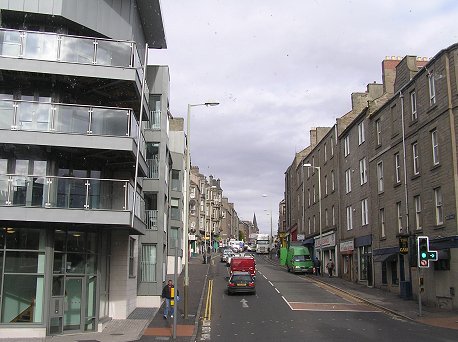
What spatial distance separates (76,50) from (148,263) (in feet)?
42.8

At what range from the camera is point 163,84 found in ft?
94.1

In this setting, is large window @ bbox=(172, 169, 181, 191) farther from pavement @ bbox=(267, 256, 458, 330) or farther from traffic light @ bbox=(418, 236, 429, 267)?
traffic light @ bbox=(418, 236, 429, 267)

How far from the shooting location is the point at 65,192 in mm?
19094

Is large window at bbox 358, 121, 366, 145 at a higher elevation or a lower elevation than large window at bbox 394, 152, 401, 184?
higher

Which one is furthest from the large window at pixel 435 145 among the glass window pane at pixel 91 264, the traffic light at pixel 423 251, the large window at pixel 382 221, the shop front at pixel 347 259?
the glass window pane at pixel 91 264

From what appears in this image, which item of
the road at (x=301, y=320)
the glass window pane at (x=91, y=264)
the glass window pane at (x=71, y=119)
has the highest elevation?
the glass window pane at (x=71, y=119)

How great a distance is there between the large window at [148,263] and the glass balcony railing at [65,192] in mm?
8173

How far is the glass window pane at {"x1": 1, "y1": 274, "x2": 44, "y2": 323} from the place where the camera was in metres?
18.4

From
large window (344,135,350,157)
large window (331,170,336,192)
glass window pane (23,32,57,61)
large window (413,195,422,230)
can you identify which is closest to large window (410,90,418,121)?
large window (413,195,422,230)

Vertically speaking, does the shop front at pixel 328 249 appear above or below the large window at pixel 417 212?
below

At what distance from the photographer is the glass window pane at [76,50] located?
775 inches

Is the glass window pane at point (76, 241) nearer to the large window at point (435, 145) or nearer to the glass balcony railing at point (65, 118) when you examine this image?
the glass balcony railing at point (65, 118)

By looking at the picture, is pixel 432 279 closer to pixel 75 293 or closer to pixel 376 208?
pixel 376 208

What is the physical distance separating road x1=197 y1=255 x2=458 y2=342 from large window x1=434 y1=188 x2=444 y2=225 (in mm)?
5571
